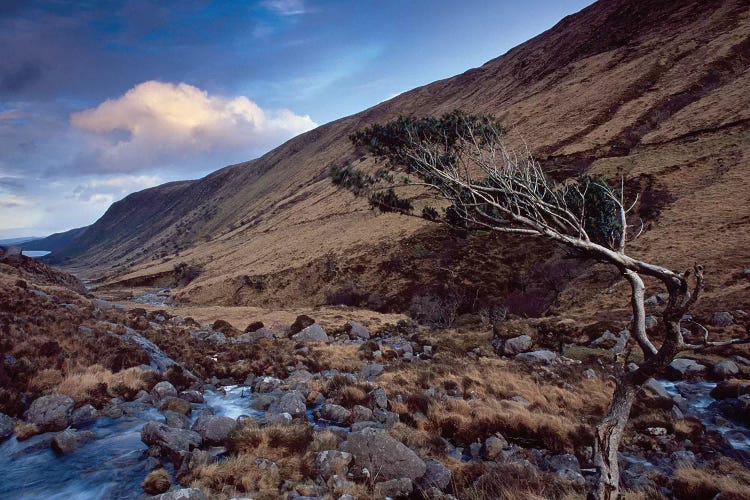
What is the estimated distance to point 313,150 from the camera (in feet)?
552

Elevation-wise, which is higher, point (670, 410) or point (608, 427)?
point (608, 427)

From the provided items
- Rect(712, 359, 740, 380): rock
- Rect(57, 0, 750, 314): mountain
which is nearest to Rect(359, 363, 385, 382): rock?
Rect(712, 359, 740, 380): rock

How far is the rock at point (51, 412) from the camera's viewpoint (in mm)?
10281

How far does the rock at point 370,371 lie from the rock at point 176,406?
24.1 feet

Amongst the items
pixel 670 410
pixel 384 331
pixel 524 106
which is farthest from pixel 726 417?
pixel 524 106

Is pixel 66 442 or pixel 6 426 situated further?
pixel 6 426

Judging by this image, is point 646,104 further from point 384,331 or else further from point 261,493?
point 261,493

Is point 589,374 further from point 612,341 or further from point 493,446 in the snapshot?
point 493,446

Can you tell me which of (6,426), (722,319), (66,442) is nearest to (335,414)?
(66,442)

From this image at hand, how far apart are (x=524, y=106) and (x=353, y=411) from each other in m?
92.6

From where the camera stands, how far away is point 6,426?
9859 mm

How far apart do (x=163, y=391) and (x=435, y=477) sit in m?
10.2

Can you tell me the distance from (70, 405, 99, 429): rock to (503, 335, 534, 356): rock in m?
19.4

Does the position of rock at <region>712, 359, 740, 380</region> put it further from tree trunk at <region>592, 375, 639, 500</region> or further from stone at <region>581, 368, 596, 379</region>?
tree trunk at <region>592, 375, 639, 500</region>
